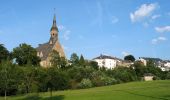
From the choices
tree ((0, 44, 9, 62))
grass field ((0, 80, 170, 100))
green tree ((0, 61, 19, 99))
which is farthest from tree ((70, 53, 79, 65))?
grass field ((0, 80, 170, 100))

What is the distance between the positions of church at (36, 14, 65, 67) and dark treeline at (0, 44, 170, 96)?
17833mm

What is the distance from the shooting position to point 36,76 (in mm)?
77562

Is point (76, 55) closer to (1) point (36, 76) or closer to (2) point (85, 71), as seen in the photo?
(2) point (85, 71)

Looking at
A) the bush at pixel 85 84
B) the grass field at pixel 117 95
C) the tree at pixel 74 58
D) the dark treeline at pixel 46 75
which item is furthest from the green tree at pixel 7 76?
the tree at pixel 74 58

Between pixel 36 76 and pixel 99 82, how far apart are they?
793 inches

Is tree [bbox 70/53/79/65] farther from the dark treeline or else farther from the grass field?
the grass field

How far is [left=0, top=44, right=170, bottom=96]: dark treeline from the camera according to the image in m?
64.4

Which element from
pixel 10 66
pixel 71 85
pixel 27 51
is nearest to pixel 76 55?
pixel 27 51

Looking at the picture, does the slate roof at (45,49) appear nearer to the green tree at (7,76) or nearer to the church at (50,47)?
the church at (50,47)

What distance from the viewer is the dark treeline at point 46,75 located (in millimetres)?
64438

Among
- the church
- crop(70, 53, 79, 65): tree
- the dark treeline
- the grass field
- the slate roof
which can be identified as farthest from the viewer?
the slate roof

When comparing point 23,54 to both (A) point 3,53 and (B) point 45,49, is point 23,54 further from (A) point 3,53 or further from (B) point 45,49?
(B) point 45,49

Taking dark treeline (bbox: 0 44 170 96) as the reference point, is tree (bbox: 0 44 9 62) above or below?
above

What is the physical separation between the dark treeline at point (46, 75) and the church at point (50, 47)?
58.5 ft
